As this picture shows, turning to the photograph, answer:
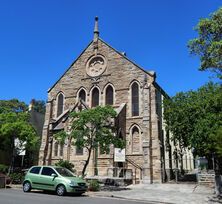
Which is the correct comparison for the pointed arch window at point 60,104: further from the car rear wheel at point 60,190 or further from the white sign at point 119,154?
the car rear wheel at point 60,190

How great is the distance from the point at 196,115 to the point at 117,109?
26.4 feet

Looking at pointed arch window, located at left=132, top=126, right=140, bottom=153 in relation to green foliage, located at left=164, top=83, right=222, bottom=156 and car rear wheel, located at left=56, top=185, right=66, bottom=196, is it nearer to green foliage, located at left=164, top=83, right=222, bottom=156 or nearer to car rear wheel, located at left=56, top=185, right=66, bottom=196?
green foliage, located at left=164, top=83, right=222, bottom=156

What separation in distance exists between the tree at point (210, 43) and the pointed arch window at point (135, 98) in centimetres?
1456

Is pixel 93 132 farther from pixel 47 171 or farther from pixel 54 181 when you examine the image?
pixel 54 181

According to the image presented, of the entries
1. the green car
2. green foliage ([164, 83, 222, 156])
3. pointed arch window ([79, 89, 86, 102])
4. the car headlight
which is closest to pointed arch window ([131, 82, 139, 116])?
green foliage ([164, 83, 222, 156])

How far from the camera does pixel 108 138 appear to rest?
20.7 m

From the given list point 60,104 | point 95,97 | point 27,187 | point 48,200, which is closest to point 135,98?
point 95,97

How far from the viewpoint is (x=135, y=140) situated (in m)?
28.5

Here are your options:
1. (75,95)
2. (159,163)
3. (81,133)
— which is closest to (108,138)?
(81,133)

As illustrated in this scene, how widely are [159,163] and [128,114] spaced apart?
20.3ft

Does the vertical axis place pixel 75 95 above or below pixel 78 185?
above

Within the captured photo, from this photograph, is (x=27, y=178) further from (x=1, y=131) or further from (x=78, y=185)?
(x=1, y=131)

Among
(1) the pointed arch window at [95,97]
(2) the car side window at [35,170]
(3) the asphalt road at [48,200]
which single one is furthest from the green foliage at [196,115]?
(2) the car side window at [35,170]

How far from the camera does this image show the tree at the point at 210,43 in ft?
44.9
